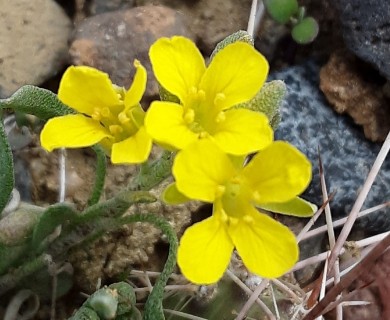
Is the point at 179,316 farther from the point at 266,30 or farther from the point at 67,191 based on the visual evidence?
the point at 266,30

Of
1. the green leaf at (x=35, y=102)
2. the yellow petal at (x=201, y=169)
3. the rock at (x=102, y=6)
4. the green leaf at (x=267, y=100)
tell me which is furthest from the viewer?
the rock at (x=102, y=6)

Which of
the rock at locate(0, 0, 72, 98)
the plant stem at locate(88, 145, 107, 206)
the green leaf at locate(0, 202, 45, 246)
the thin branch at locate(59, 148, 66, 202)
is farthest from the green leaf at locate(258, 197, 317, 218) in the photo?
the rock at locate(0, 0, 72, 98)

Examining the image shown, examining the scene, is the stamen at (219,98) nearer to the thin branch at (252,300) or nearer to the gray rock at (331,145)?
the thin branch at (252,300)

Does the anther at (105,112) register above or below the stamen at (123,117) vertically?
below

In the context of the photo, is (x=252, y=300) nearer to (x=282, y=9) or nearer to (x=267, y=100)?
(x=267, y=100)

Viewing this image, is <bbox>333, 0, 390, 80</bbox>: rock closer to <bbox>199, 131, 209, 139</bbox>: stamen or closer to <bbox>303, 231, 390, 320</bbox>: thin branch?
<bbox>303, 231, 390, 320</bbox>: thin branch

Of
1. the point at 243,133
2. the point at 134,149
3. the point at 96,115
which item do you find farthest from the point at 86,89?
the point at 243,133

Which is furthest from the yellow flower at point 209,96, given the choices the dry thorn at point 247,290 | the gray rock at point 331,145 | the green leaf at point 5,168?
the gray rock at point 331,145
